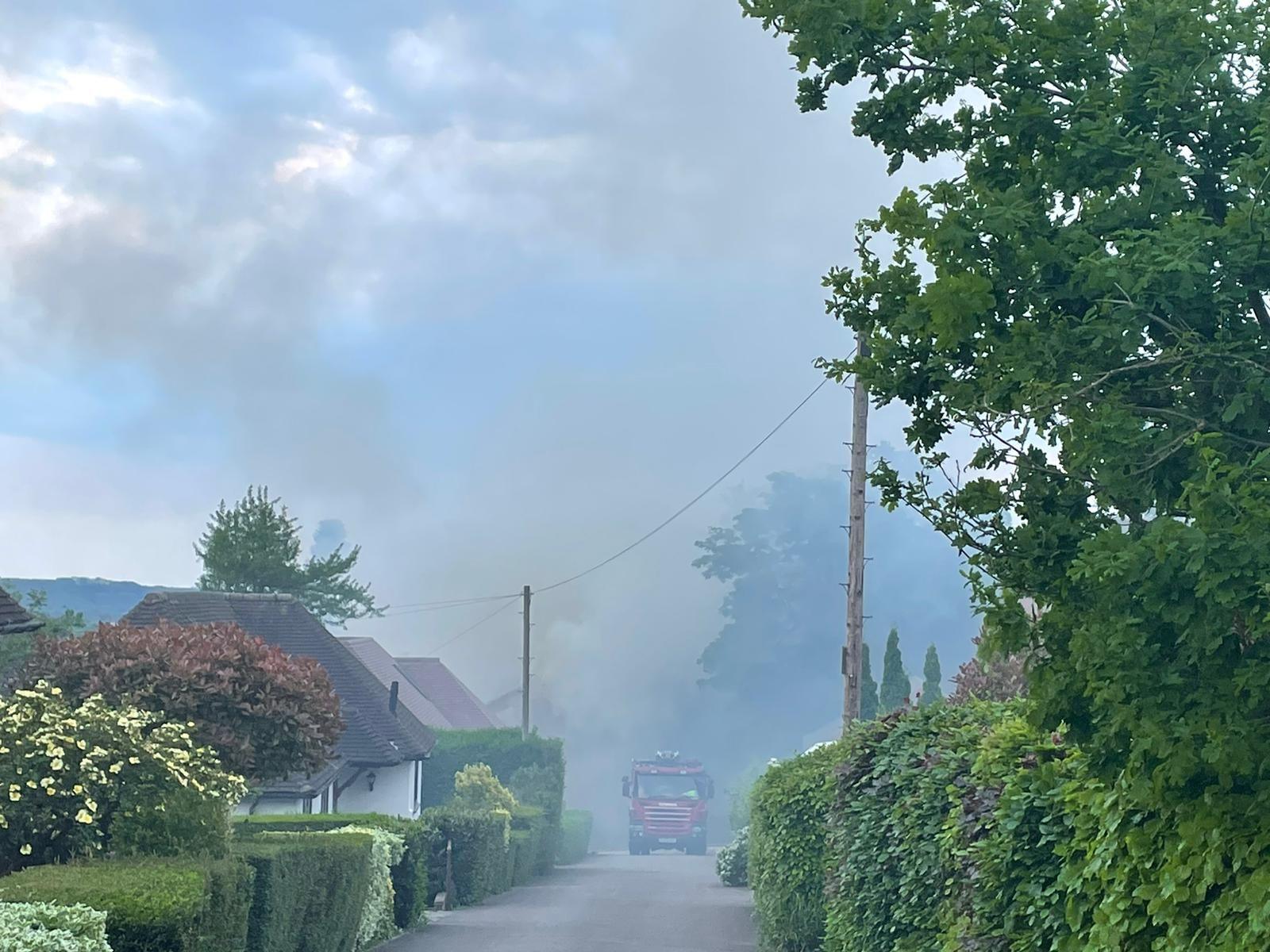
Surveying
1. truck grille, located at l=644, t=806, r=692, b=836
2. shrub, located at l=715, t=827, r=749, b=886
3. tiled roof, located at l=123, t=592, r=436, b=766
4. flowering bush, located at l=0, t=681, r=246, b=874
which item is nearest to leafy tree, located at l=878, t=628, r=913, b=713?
shrub, located at l=715, t=827, r=749, b=886

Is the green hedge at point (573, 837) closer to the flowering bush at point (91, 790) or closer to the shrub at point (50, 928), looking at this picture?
the flowering bush at point (91, 790)

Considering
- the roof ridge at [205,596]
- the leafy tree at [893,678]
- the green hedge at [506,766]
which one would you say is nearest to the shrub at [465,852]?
the roof ridge at [205,596]

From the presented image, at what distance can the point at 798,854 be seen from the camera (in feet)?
62.4

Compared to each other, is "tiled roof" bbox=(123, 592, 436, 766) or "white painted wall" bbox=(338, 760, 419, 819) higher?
"tiled roof" bbox=(123, 592, 436, 766)

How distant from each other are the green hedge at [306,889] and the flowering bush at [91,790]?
1250 mm

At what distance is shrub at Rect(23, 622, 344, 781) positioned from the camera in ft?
71.5

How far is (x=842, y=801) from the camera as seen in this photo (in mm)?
14453

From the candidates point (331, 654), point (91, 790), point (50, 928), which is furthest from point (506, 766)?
point (50, 928)

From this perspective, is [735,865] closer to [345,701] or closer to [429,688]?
[345,701]

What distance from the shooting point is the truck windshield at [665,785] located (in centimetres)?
7488

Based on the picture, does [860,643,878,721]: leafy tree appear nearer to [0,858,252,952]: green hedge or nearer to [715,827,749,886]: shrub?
[715,827,749,886]: shrub

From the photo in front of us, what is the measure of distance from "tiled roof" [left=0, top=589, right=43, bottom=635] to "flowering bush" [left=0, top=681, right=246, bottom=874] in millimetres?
4012

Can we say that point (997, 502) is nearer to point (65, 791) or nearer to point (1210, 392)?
point (1210, 392)

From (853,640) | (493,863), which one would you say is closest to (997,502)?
(853,640)
